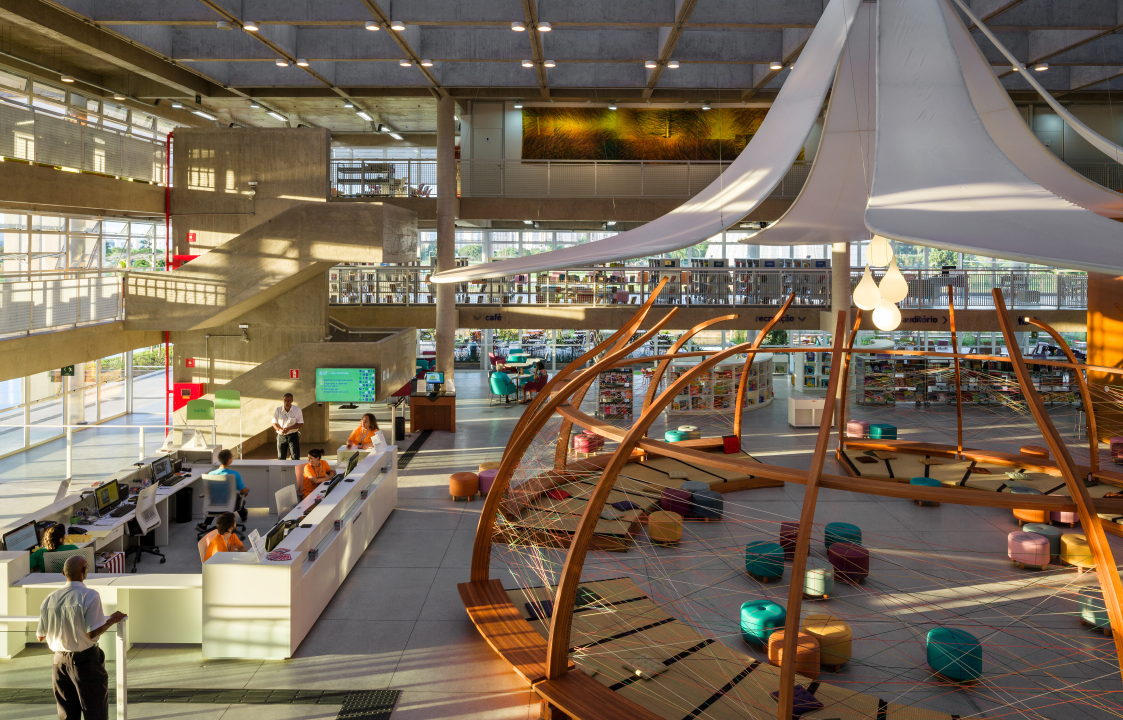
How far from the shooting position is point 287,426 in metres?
14.4

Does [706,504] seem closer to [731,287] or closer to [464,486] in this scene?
[464,486]

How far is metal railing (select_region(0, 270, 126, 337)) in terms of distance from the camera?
487 inches

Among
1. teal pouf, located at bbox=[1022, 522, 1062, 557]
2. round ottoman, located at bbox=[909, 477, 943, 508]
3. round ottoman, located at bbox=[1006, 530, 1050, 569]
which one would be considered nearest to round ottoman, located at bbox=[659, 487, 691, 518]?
round ottoman, located at bbox=[909, 477, 943, 508]

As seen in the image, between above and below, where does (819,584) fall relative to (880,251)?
below

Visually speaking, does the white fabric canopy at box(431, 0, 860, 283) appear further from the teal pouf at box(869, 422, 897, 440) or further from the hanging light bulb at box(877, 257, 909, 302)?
the teal pouf at box(869, 422, 897, 440)

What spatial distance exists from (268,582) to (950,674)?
642 centimetres

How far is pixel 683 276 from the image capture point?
22.7m

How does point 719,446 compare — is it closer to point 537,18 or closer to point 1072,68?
point 537,18

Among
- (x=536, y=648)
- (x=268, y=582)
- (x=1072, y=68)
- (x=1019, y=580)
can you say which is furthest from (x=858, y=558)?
(x=1072, y=68)

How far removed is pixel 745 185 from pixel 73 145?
12411mm

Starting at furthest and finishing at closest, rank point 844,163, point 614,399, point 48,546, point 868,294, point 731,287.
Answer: point 731,287 → point 614,399 → point 844,163 → point 868,294 → point 48,546

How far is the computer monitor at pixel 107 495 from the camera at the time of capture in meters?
10.2

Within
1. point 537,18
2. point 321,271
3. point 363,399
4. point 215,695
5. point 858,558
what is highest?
point 537,18

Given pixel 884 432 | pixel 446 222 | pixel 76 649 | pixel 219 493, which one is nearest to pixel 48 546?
pixel 76 649
